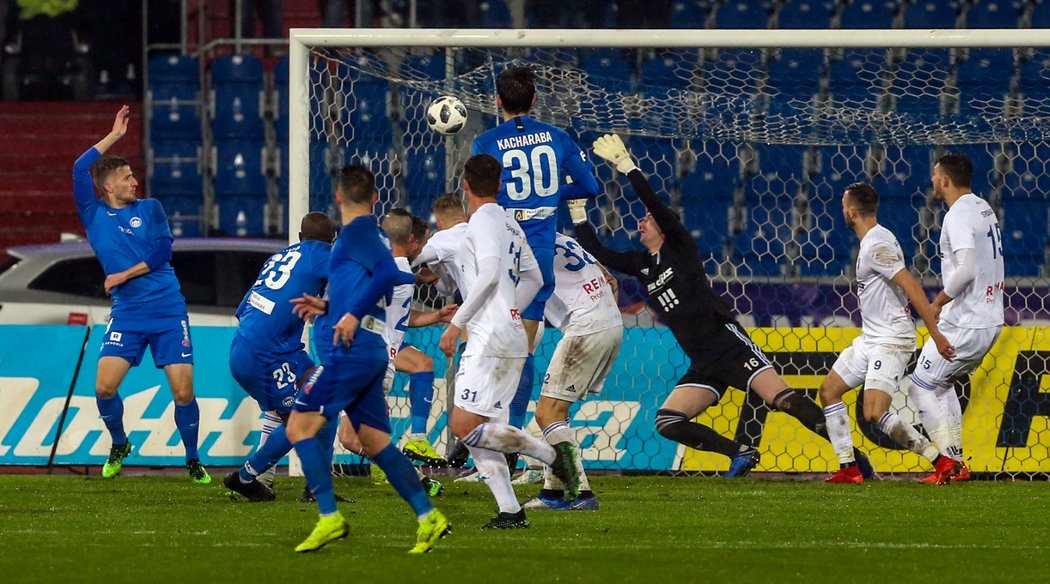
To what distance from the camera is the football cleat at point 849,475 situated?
11.2 metres

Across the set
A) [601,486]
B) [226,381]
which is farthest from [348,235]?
[226,381]

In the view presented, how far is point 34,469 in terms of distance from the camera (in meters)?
12.7

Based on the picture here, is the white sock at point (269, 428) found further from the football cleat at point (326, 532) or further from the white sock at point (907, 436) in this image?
the white sock at point (907, 436)

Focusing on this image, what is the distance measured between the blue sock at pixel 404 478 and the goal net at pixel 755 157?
490cm

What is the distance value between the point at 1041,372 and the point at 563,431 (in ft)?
15.1

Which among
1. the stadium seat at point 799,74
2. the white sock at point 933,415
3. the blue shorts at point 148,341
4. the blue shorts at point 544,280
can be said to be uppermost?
the stadium seat at point 799,74

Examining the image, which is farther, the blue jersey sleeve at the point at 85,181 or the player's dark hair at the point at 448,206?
the blue jersey sleeve at the point at 85,181

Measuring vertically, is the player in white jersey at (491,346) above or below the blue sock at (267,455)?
above

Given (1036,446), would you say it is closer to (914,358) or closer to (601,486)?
(914,358)

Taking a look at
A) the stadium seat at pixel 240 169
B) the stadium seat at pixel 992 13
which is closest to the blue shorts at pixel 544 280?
the stadium seat at pixel 240 169

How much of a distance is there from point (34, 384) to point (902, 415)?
256 inches

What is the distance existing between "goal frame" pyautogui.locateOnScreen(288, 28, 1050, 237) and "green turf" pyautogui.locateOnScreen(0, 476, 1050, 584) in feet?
8.29

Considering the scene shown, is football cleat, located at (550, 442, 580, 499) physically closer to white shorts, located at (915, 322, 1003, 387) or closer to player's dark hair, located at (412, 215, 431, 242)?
player's dark hair, located at (412, 215, 431, 242)

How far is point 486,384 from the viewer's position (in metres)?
8.14
